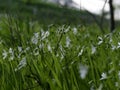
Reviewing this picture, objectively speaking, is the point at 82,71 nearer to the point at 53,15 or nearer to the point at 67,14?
the point at 67,14

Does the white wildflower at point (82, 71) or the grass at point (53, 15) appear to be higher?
the grass at point (53, 15)

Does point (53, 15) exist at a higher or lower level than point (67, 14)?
higher

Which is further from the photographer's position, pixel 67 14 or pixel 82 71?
pixel 67 14

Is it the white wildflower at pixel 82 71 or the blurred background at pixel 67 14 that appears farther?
the blurred background at pixel 67 14

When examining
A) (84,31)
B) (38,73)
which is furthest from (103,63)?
(84,31)

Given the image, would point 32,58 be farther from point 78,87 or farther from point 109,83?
point 109,83

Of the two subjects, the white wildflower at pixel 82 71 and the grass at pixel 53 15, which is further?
the grass at pixel 53 15

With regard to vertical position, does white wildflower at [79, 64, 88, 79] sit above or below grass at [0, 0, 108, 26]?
below

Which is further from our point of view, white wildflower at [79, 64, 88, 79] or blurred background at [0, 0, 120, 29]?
blurred background at [0, 0, 120, 29]

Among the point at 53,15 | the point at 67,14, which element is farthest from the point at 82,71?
the point at 53,15

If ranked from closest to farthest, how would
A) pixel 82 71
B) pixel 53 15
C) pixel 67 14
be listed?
pixel 82 71, pixel 67 14, pixel 53 15

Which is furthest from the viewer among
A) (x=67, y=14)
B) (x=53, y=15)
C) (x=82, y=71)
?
(x=53, y=15)
